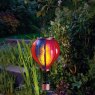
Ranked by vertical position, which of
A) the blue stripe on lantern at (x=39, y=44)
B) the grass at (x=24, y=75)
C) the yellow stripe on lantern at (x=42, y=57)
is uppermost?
the blue stripe on lantern at (x=39, y=44)

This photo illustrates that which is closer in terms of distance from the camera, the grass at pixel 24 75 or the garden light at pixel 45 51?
the garden light at pixel 45 51

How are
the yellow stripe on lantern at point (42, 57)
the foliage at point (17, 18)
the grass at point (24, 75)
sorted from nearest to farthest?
the yellow stripe on lantern at point (42, 57)
the grass at point (24, 75)
the foliage at point (17, 18)

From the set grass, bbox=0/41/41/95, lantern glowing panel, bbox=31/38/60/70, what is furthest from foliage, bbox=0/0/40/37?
lantern glowing panel, bbox=31/38/60/70

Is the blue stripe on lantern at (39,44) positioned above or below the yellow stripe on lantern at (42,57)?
above

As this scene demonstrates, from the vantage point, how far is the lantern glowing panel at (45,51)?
16.2ft

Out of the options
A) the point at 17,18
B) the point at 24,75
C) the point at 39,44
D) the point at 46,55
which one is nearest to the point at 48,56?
the point at 46,55

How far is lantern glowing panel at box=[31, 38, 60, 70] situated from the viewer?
4.93 meters

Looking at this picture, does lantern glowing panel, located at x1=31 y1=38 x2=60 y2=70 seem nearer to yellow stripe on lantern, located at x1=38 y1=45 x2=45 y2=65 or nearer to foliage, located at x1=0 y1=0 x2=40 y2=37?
yellow stripe on lantern, located at x1=38 y1=45 x2=45 y2=65

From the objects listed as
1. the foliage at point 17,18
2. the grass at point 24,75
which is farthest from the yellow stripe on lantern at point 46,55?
the foliage at point 17,18

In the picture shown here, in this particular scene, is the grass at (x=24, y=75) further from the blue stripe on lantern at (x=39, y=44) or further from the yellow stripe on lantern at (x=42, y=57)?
the blue stripe on lantern at (x=39, y=44)

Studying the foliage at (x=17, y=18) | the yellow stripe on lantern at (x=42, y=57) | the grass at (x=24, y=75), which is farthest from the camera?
the foliage at (x=17, y=18)

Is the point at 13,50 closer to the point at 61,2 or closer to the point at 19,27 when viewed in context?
the point at 61,2

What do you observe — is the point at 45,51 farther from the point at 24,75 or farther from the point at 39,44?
the point at 24,75

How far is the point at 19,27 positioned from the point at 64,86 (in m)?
10.1
